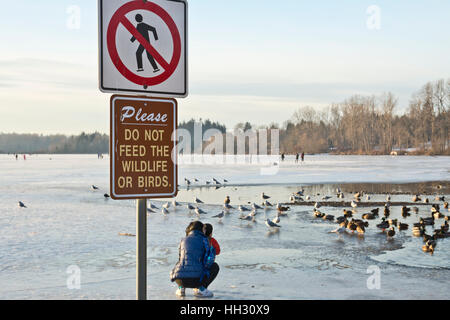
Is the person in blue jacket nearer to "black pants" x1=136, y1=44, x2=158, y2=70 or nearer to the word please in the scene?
the word please

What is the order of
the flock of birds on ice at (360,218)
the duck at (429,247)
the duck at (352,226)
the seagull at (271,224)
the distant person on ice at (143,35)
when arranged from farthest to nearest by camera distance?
the seagull at (271,224), the duck at (352,226), the flock of birds on ice at (360,218), the duck at (429,247), the distant person on ice at (143,35)

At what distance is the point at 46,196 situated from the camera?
21.6 meters

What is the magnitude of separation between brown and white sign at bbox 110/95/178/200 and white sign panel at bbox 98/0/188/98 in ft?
0.44

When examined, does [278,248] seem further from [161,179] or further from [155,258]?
[161,179]

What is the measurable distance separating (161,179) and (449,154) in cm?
9096

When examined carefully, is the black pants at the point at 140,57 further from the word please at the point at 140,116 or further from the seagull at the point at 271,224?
the seagull at the point at 271,224

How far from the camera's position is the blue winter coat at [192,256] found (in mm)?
6000

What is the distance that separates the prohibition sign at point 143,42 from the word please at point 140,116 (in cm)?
23

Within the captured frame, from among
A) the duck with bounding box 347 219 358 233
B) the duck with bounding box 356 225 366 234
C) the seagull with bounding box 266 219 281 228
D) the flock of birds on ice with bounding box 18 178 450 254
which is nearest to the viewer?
the flock of birds on ice with bounding box 18 178 450 254

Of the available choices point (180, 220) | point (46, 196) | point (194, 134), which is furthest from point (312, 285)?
point (194, 134)

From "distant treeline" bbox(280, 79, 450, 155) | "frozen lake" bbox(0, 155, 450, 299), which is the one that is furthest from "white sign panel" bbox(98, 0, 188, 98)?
"distant treeline" bbox(280, 79, 450, 155)

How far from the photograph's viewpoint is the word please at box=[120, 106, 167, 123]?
10.8 ft

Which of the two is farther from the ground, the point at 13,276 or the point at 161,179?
the point at 161,179

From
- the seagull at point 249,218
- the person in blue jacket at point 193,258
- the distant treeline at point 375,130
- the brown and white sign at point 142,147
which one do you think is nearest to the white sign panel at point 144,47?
the brown and white sign at point 142,147
